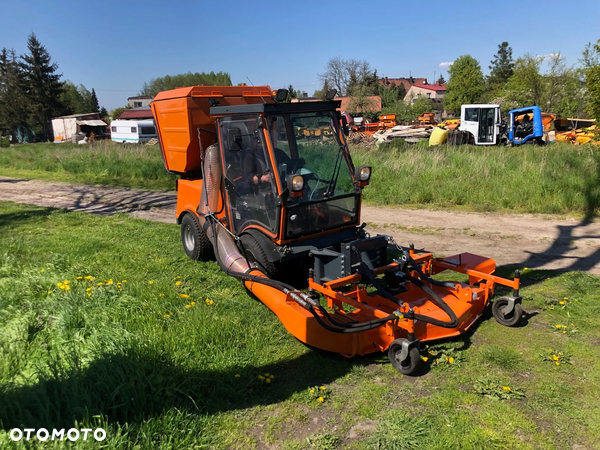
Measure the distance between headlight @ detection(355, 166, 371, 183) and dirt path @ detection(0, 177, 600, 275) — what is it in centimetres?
278

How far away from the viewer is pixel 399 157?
14555mm

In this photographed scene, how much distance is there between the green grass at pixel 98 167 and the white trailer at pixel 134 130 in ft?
55.5

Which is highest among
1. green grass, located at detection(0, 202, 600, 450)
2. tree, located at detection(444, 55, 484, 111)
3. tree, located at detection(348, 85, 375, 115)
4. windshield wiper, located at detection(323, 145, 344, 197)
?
tree, located at detection(444, 55, 484, 111)

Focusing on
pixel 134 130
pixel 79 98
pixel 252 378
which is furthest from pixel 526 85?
pixel 79 98

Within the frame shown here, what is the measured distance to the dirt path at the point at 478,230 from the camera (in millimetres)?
7432

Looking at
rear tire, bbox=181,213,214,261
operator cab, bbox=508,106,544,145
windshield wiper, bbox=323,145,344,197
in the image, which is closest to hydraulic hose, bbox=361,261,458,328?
windshield wiper, bbox=323,145,344,197

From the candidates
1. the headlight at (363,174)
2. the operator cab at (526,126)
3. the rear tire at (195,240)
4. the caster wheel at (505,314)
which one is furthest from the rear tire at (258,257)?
the operator cab at (526,126)

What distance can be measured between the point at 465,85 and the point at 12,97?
2141 inches

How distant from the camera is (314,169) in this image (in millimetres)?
5508

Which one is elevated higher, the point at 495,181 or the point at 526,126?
the point at 526,126

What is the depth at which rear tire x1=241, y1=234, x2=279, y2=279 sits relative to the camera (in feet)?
17.6

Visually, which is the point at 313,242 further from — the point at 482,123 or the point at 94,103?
the point at 94,103
